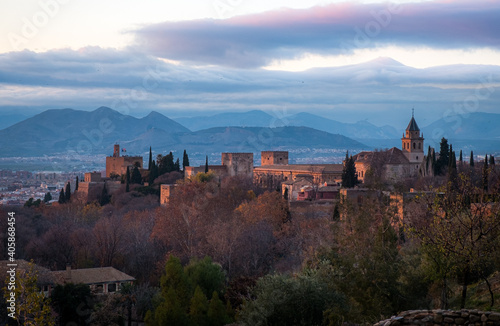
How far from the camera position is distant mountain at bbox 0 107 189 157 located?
10661 cm

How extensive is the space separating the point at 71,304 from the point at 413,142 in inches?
1981

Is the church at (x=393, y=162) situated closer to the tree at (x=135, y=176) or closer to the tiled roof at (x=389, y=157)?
the tiled roof at (x=389, y=157)

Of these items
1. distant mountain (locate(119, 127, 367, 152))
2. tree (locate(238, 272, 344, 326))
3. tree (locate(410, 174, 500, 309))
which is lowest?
tree (locate(238, 272, 344, 326))

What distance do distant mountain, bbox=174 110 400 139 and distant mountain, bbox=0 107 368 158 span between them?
176 inches

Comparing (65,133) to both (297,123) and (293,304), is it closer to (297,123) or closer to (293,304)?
(297,123)

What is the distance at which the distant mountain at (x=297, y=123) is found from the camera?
576ft

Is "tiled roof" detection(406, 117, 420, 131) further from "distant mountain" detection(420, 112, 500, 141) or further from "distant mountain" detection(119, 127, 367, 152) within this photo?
"distant mountain" detection(119, 127, 367, 152)

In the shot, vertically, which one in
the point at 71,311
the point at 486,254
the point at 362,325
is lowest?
the point at 71,311

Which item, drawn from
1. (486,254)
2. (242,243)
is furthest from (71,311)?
(486,254)

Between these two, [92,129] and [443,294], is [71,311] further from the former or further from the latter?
[92,129]

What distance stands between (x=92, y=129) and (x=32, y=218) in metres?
65.4

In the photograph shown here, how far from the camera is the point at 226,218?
148ft

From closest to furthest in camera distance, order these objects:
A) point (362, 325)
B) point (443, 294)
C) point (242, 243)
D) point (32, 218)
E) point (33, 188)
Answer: point (362, 325)
point (443, 294)
point (242, 243)
point (32, 218)
point (33, 188)

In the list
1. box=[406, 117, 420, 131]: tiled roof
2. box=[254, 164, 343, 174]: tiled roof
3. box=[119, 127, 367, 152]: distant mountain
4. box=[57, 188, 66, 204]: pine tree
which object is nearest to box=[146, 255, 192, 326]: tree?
box=[57, 188, 66, 204]: pine tree
